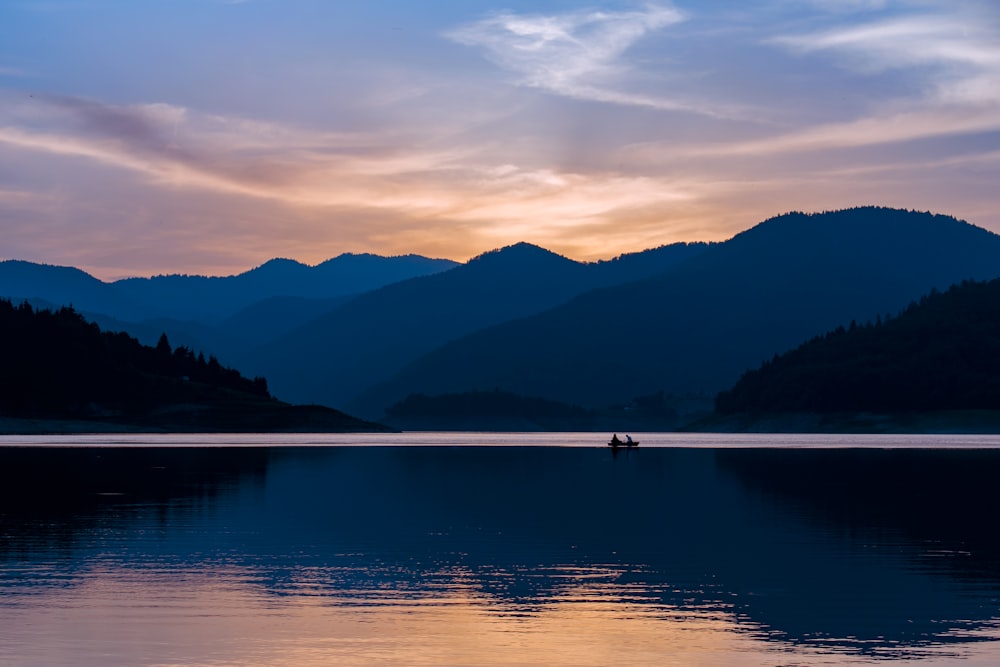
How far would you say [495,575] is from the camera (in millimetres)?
44406

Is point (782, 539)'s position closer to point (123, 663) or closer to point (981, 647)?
point (981, 647)

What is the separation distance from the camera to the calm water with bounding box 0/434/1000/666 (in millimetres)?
32125

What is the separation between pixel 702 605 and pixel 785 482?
59.2 meters

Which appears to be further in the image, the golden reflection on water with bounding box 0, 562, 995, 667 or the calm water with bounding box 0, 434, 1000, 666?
the calm water with bounding box 0, 434, 1000, 666

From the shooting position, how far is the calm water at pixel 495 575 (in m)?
32.1

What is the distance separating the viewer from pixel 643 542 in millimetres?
54375

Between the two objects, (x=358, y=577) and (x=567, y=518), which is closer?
(x=358, y=577)

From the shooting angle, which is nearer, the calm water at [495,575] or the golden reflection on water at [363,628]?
the golden reflection on water at [363,628]

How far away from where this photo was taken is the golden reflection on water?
3077 centimetres

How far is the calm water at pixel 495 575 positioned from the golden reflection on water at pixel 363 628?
11cm

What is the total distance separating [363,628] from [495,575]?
1057 centimetres

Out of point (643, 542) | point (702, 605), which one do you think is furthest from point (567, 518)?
point (702, 605)

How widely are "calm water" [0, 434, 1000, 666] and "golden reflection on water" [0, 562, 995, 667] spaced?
4.3 inches

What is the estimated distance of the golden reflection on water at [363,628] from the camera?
30.8 m
